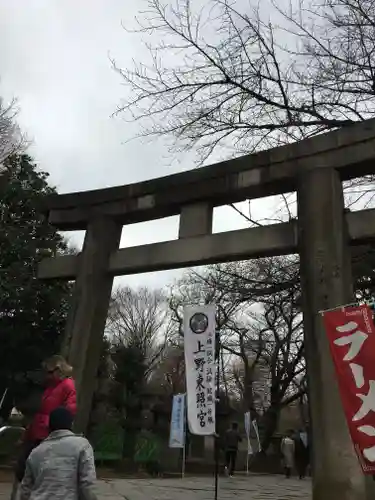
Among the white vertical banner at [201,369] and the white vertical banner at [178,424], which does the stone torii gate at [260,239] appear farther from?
the white vertical banner at [178,424]

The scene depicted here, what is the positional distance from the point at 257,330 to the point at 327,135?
22.2 metres

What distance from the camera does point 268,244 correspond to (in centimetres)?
693

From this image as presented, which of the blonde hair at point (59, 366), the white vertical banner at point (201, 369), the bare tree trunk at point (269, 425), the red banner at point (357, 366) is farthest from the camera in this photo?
the bare tree trunk at point (269, 425)

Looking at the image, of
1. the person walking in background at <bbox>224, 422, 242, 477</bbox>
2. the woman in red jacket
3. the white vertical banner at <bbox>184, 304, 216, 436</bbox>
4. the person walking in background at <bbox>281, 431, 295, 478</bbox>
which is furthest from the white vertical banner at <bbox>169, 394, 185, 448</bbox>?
the woman in red jacket

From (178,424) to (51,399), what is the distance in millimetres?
10928

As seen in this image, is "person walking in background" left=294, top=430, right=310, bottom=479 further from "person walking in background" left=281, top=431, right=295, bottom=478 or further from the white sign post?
the white sign post

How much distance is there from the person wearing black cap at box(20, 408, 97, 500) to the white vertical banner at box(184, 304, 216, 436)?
3855 millimetres

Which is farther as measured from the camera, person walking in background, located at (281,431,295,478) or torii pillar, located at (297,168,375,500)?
person walking in background, located at (281,431,295,478)

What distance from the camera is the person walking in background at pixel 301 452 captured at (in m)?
16.9

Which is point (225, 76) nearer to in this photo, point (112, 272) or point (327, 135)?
point (327, 135)

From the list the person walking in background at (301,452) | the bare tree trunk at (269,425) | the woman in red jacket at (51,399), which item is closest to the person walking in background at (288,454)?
the person walking in background at (301,452)

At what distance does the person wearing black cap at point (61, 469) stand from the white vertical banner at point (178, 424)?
12.1 m

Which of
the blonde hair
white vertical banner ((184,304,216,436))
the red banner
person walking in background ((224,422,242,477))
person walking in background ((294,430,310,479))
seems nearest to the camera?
the red banner

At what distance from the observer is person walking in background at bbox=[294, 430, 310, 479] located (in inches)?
664
